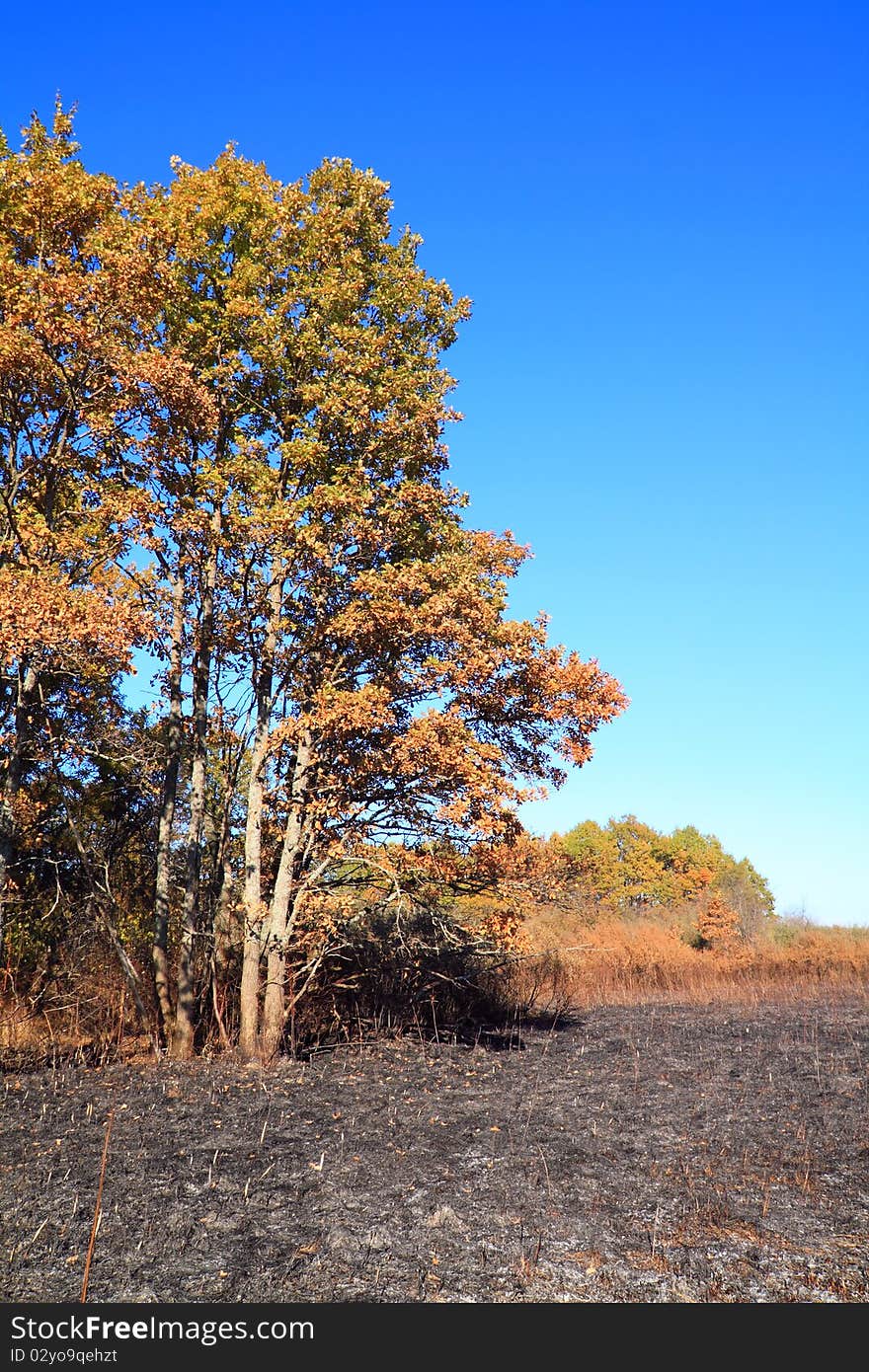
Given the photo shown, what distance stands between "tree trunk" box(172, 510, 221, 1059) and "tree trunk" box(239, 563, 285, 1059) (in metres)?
0.67

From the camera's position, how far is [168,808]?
12.7 metres

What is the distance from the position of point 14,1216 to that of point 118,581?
26.4ft

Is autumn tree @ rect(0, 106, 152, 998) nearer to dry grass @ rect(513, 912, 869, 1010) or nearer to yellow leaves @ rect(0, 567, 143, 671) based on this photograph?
yellow leaves @ rect(0, 567, 143, 671)

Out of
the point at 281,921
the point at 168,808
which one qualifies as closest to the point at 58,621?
the point at 168,808

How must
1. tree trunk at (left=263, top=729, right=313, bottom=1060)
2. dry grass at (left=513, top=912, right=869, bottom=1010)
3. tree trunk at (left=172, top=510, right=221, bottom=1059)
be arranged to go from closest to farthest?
tree trunk at (left=263, top=729, right=313, bottom=1060) < tree trunk at (left=172, top=510, right=221, bottom=1059) < dry grass at (left=513, top=912, right=869, bottom=1010)

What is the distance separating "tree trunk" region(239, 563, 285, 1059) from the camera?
12.1 metres

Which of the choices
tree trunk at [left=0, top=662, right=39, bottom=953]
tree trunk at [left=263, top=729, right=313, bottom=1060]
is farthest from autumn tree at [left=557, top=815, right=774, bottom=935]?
tree trunk at [left=0, top=662, right=39, bottom=953]

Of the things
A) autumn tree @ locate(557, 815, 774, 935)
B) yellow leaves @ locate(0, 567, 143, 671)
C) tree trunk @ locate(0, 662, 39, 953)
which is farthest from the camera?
autumn tree @ locate(557, 815, 774, 935)

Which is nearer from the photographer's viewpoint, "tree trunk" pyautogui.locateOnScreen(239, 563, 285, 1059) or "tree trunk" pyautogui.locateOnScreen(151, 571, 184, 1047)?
"tree trunk" pyautogui.locateOnScreen(239, 563, 285, 1059)

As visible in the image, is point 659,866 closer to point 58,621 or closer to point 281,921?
point 281,921

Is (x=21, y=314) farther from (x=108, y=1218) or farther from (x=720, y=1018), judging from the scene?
(x=720, y=1018)

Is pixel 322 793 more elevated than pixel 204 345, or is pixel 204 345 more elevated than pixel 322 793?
pixel 204 345
